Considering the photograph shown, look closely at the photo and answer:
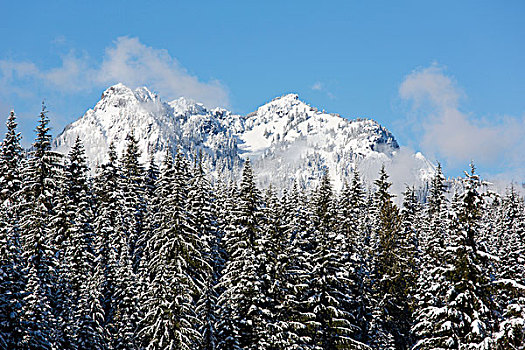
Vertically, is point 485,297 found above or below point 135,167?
below

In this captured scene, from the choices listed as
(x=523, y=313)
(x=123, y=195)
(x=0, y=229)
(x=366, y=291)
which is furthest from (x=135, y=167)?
(x=523, y=313)

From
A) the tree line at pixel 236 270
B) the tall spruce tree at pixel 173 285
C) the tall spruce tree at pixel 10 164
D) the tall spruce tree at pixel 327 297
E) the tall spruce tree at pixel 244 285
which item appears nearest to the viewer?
the tree line at pixel 236 270

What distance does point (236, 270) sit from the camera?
35281 mm

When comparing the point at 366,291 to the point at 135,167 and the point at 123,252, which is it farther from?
the point at 135,167

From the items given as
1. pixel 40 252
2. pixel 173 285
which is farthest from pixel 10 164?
pixel 173 285

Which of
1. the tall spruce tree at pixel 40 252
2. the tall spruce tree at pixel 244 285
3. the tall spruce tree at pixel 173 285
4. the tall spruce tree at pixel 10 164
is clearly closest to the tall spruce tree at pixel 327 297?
the tall spruce tree at pixel 244 285

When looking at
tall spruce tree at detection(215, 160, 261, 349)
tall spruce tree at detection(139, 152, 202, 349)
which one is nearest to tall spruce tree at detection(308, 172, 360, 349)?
tall spruce tree at detection(215, 160, 261, 349)

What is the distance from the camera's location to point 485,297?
24.2 meters

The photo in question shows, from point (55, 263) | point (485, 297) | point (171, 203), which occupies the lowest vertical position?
point (485, 297)

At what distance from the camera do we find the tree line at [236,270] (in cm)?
2467

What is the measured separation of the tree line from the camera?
2467 centimetres

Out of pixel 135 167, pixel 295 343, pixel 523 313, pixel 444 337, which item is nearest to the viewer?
pixel 523 313

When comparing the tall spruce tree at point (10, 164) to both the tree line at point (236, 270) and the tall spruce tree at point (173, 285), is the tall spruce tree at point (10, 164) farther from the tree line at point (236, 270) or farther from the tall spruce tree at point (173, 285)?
the tall spruce tree at point (173, 285)

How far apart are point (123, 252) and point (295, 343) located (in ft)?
57.5
